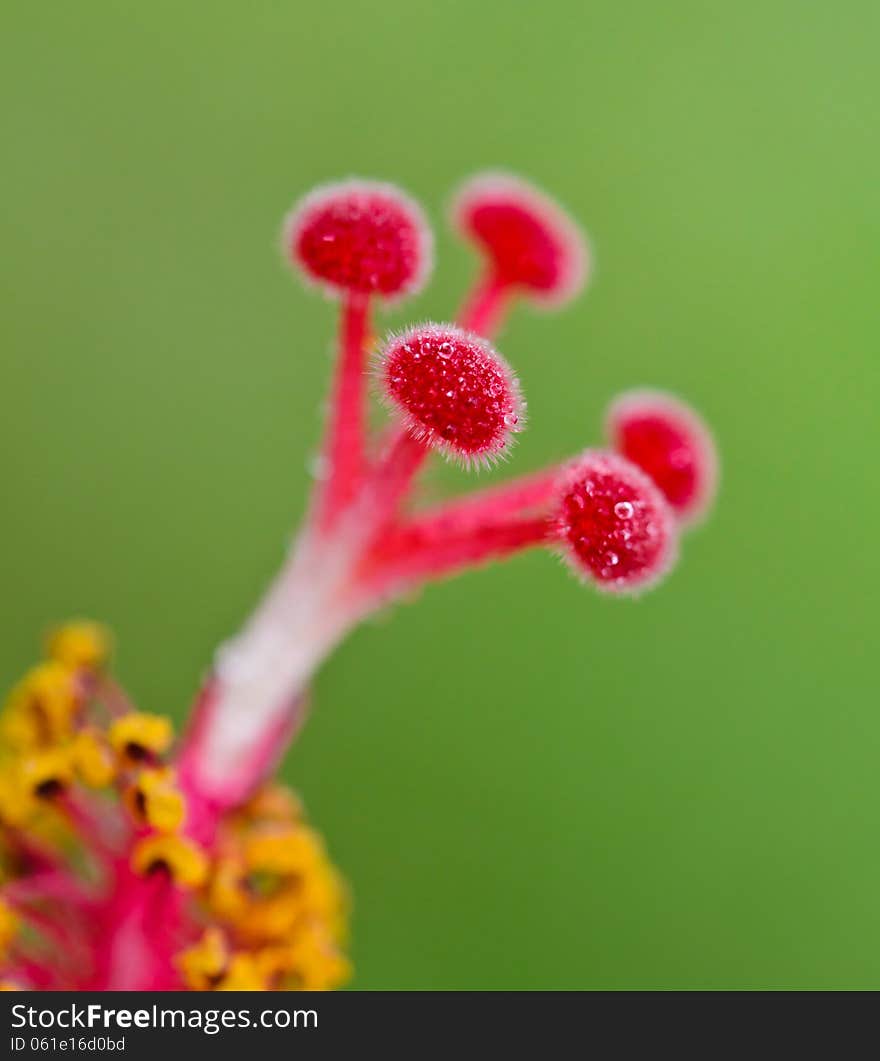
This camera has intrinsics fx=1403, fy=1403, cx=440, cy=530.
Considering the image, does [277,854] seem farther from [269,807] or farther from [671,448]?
[671,448]

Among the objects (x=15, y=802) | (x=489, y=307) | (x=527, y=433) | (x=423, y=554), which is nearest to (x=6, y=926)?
(x=15, y=802)

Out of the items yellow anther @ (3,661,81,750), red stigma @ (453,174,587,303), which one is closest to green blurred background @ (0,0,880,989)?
yellow anther @ (3,661,81,750)

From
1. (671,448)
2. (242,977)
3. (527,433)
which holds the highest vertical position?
(527,433)

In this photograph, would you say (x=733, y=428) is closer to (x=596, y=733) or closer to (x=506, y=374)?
(x=596, y=733)

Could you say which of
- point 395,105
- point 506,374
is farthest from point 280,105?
point 506,374

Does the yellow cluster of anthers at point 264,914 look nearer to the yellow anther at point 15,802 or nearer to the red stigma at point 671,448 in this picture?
the yellow anther at point 15,802

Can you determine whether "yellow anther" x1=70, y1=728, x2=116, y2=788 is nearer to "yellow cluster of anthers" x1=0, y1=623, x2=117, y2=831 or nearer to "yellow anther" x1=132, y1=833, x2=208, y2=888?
"yellow cluster of anthers" x1=0, y1=623, x2=117, y2=831
